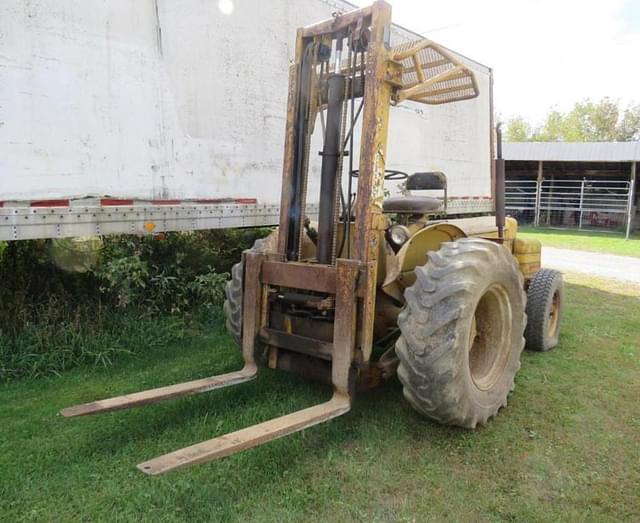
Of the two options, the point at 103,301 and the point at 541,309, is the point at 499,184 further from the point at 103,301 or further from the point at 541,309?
the point at 103,301

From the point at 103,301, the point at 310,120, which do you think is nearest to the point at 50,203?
the point at 103,301

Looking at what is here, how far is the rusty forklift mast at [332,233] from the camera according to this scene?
3.54 m

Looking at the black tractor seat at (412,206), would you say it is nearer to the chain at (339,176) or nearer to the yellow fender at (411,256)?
the yellow fender at (411,256)

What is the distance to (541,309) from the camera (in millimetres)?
5555

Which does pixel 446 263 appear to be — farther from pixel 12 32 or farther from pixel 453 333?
pixel 12 32

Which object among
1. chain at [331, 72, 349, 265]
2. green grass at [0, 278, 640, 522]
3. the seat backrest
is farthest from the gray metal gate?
chain at [331, 72, 349, 265]

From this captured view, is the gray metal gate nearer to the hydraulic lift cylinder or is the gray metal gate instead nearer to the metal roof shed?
the metal roof shed

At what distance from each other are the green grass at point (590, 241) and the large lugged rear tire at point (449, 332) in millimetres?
13316

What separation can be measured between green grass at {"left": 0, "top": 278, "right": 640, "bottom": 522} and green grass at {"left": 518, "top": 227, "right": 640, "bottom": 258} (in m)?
12.7

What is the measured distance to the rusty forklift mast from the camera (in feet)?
11.6

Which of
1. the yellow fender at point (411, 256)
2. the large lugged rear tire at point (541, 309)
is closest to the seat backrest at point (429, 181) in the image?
the yellow fender at point (411, 256)

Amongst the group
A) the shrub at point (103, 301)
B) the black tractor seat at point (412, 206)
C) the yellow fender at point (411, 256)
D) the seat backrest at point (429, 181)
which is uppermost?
the seat backrest at point (429, 181)

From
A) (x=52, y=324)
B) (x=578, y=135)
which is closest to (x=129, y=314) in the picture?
(x=52, y=324)

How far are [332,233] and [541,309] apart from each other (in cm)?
274
